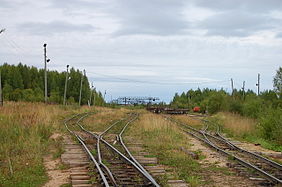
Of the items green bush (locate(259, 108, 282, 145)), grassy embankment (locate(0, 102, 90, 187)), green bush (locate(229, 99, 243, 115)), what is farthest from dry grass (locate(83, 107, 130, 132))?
green bush (locate(229, 99, 243, 115))

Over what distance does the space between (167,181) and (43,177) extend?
3.30 meters

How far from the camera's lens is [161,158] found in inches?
498

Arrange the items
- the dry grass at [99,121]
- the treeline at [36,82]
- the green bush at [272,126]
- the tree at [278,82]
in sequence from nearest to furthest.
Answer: the green bush at [272,126] → the dry grass at [99,121] → the tree at [278,82] → the treeline at [36,82]

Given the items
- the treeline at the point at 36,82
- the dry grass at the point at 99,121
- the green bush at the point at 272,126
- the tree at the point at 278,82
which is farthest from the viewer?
the treeline at the point at 36,82

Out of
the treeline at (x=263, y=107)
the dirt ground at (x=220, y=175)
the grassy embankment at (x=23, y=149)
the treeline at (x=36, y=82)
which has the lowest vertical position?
the dirt ground at (x=220, y=175)

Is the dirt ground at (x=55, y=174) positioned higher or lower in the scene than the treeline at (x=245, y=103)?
lower

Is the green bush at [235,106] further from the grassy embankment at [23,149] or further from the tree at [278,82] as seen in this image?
the grassy embankment at [23,149]

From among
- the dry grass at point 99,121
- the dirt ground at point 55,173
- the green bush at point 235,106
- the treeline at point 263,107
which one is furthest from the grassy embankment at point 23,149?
the green bush at point 235,106

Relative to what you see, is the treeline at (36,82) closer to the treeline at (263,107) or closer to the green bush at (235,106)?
the treeline at (263,107)

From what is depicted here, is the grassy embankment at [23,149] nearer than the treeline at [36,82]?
Yes

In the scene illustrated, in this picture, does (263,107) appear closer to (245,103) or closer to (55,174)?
(245,103)

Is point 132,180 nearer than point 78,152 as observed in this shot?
Yes

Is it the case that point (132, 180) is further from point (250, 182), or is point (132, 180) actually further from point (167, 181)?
point (250, 182)

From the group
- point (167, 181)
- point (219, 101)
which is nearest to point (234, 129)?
point (167, 181)
